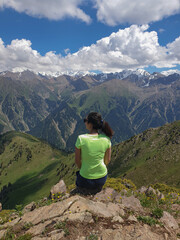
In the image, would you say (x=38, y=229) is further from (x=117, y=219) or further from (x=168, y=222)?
(x=168, y=222)

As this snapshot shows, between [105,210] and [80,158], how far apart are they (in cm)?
378

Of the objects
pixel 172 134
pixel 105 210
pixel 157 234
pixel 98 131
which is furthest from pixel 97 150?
pixel 172 134

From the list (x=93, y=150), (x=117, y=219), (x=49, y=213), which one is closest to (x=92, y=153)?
(x=93, y=150)

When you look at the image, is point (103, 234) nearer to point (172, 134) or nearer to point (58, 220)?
point (58, 220)

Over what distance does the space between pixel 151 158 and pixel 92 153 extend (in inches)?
5119

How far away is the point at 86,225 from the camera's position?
8602 mm

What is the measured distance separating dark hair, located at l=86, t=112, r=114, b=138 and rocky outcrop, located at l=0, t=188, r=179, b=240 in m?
4.79

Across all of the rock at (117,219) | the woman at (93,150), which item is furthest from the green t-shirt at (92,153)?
the rock at (117,219)

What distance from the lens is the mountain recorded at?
9956cm

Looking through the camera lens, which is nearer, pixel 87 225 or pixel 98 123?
pixel 87 225

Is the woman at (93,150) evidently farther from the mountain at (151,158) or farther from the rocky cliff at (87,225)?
the mountain at (151,158)

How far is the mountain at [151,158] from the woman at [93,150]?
83.8 meters

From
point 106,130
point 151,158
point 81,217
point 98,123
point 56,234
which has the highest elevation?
point 98,123

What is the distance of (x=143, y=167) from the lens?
118500mm
